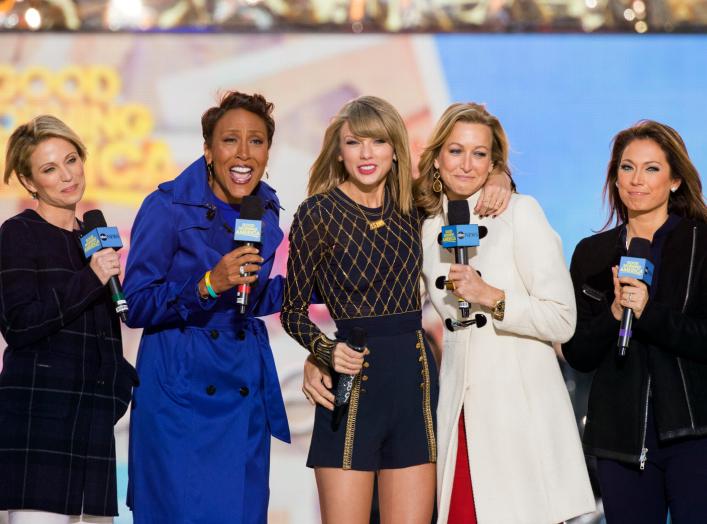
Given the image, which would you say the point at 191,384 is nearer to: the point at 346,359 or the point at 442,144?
the point at 346,359

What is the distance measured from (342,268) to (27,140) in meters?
1.21

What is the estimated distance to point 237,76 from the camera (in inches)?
202

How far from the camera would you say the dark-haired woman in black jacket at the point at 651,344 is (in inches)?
Result: 134

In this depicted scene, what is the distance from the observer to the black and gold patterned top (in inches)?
133

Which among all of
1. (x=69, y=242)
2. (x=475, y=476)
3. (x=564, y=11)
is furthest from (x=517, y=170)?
(x=69, y=242)

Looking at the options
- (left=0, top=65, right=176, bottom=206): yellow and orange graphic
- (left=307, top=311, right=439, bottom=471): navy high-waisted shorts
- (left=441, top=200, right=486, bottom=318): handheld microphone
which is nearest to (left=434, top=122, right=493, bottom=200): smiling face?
(left=441, top=200, right=486, bottom=318): handheld microphone

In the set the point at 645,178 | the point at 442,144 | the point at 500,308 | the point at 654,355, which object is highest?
the point at 442,144

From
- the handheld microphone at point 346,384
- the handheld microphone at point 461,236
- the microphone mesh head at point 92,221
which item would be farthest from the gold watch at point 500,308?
the microphone mesh head at point 92,221

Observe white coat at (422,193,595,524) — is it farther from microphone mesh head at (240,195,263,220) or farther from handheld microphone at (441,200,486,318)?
microphone mesh head at (240,195,263,220)

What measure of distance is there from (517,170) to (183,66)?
1.75 metres

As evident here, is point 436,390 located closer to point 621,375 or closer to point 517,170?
point 621,375

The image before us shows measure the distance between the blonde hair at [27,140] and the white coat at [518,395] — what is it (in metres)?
1.52

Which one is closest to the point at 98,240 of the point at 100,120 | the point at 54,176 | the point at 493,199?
the point at 54,176

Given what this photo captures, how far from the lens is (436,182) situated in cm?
367
